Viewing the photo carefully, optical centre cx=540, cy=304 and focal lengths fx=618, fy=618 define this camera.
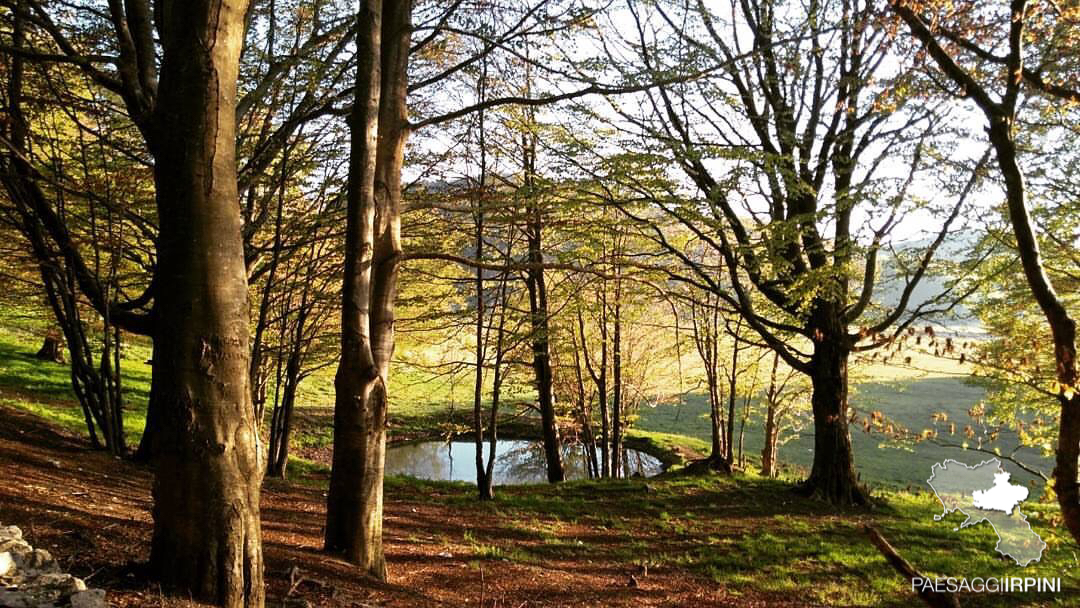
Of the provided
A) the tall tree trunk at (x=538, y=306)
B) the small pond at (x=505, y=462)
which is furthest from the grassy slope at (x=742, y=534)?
the small pond at (x=505, y=462)

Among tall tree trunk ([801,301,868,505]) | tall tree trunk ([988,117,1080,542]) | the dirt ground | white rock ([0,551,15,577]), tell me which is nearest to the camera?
white rock ([0,551,15,577])

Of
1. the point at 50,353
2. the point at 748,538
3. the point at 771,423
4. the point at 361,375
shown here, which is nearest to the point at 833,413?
the point at 748,538

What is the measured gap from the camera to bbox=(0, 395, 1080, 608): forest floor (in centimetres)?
382

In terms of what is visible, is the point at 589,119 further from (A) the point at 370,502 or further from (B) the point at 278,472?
(B) the point at 278,472

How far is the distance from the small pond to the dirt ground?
10866 mm

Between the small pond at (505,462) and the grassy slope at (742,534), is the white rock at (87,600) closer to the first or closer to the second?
the grassy slope at (742,534)

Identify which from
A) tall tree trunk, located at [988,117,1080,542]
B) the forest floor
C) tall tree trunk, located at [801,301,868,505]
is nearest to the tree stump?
the forest floor

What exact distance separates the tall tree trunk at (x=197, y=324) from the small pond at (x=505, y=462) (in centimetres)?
1714

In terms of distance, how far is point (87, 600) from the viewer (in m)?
2.17

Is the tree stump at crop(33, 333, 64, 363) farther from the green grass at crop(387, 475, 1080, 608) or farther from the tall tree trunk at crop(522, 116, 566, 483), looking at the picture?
the tall tree trunk at crop(522, 116, 566, 483)

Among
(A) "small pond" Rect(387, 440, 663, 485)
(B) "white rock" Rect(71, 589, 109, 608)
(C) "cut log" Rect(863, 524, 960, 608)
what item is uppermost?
(C) "cut log" Rect(863, 524, 960, 608)

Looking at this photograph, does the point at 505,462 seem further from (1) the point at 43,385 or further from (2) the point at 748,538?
(2) the point at 748,538

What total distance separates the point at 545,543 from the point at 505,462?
48.2 ft

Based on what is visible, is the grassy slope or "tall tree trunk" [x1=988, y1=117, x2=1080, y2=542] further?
the grassy slope
